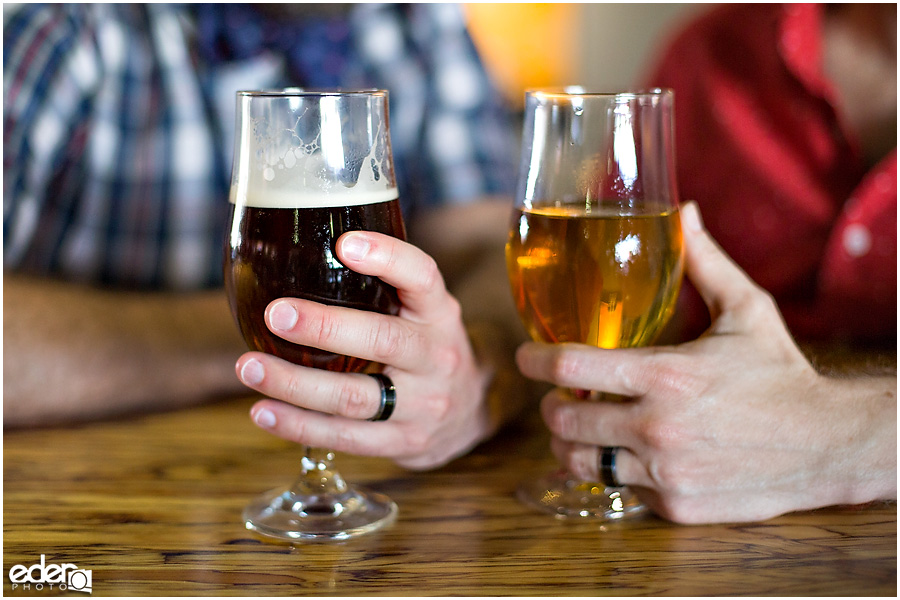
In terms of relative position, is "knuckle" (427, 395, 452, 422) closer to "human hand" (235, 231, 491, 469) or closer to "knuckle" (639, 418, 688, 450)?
"human hand" (235, 231, 491, 469)

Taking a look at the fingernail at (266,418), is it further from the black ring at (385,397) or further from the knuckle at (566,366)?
the knuckle at (566,366)

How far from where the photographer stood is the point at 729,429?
→ 795 millimetres

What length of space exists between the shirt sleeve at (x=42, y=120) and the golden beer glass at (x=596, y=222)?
1089mm

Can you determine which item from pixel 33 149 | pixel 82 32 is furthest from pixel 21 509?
pixel 82 32

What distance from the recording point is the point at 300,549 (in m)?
0.75

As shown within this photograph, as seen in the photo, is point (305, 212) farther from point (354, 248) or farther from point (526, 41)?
point (526, 41)

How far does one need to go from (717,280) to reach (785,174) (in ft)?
3.71

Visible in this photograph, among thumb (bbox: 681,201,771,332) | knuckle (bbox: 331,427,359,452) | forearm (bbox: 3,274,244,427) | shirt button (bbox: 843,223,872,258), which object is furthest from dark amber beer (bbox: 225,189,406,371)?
shirt button (bbox: 843,223,872,258)

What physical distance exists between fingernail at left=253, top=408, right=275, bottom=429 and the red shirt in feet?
3.97

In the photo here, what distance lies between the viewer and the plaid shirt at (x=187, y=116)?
1656 mm

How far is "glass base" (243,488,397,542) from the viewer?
771mm

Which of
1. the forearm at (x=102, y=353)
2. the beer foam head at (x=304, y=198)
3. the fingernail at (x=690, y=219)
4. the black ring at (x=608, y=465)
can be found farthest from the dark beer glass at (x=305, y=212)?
the forearm at (x=102, y=353)

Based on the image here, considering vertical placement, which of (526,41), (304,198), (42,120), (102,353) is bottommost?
(102,353)

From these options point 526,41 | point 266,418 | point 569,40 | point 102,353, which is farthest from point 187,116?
point 569,40
